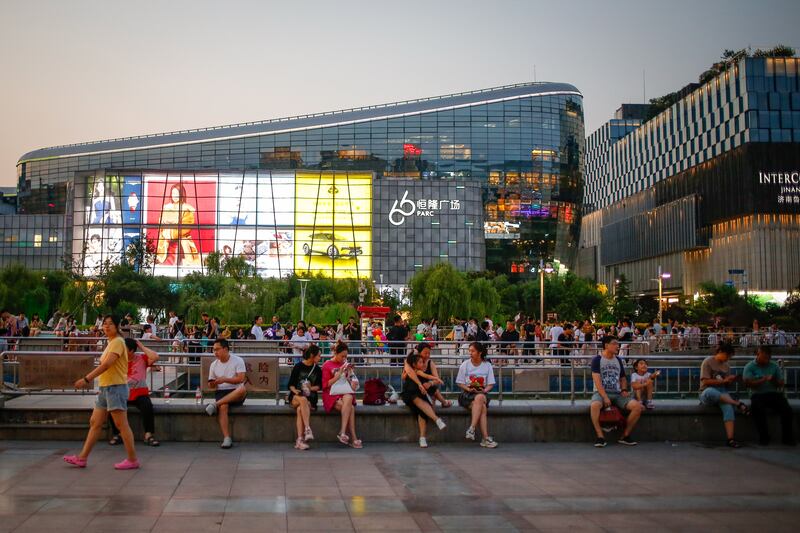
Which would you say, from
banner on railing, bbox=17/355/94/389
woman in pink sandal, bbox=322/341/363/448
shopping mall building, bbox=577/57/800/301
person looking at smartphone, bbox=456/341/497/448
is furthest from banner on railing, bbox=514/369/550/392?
shopping mall building, bbox=577/57/800/301

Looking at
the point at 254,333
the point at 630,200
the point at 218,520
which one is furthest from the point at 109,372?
the point at 630,200

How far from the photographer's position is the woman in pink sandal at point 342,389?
42.5 feet

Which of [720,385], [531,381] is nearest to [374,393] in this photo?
[531,381]

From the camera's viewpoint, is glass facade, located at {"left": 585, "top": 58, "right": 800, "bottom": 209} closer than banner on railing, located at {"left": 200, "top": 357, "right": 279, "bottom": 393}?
No

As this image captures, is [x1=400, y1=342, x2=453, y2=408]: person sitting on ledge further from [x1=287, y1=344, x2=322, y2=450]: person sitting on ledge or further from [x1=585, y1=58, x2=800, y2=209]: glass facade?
[x1=585, y1=58, x2=800, y2=209]: glass facade

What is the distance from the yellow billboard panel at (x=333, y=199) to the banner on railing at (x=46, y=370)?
89.6 metres

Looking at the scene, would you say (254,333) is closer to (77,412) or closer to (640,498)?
(77,412)

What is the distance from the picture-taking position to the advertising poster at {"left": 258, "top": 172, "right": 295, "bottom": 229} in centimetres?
10250

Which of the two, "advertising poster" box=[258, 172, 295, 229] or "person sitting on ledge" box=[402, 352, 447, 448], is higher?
"advertising poster" box=[258, 172, 295, 229]

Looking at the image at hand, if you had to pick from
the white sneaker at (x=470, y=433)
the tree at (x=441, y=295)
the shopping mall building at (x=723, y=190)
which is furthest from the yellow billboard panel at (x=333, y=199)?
the white sneaker at (x=470, y=433)

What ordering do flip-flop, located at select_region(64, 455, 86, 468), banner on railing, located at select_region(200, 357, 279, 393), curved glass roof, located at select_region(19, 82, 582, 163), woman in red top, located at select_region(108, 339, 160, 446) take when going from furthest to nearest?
curved glass roof, located at select_region(19, 82, 582, 163), banner on railing, located at select_region(200, 357, 279, 393), woman in red top, located at select_region(108, 339, 160, 446), flip-flop, located at select_region(64, 455, 86, 468)

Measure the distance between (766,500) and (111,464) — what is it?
7.84m

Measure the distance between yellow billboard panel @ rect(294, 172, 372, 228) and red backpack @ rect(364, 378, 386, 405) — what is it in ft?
294

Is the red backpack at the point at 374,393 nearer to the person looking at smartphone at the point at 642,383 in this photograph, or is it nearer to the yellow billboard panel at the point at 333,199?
the person looking at smartphone at the point at 642,383
